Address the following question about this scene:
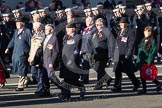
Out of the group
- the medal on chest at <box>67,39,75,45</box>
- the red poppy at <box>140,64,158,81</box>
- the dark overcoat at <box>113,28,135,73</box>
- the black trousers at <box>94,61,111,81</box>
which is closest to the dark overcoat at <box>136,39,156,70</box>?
the red poppy at <box>140,64,158,81</box>

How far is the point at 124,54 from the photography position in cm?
1402

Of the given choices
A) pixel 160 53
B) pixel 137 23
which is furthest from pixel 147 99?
pixel 160 53

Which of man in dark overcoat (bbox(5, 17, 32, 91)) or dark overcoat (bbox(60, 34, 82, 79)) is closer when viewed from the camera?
dark overcoat (bbox(60, 34, 82, 79))

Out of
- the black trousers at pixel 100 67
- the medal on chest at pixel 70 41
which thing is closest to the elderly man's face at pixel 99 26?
the black trousers at pixel 100 67

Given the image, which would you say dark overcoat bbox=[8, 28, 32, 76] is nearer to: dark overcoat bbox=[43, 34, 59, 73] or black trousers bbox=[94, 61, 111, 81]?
dark overcoat bbox=[43, 34, 59, 73]

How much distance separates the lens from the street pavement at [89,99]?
39.7ft

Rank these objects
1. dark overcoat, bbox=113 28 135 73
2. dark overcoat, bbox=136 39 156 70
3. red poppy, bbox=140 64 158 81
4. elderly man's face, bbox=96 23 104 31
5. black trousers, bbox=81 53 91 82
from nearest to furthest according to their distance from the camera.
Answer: red poppy, bbox=140 64 158 81 → dark overcoat, bbox=136 39 156 70 → dark overcoat, bbox=113 28 135 73 → elderly man's face, bbox=96 23 104 31 → black trousers, bbox=81 53 91 82

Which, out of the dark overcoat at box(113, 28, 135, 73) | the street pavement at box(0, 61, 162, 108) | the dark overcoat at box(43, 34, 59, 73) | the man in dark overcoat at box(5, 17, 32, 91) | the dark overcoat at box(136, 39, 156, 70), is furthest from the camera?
the man in dark overcoat at box(5, 17, 32, 91)

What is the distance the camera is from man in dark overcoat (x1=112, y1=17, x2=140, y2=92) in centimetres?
1400

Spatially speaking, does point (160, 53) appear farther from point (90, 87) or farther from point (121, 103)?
point (121, 103)

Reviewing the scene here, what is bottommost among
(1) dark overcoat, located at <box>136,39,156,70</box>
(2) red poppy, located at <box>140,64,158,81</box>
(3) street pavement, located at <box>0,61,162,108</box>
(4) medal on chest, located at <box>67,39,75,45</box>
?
(3) street pavement, located at <box>0,61,162,108</box>

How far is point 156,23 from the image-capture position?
20.5 meters

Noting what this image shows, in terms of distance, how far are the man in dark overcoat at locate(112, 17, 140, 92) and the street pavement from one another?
0.30m

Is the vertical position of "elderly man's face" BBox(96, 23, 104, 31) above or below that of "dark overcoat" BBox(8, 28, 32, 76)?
above
